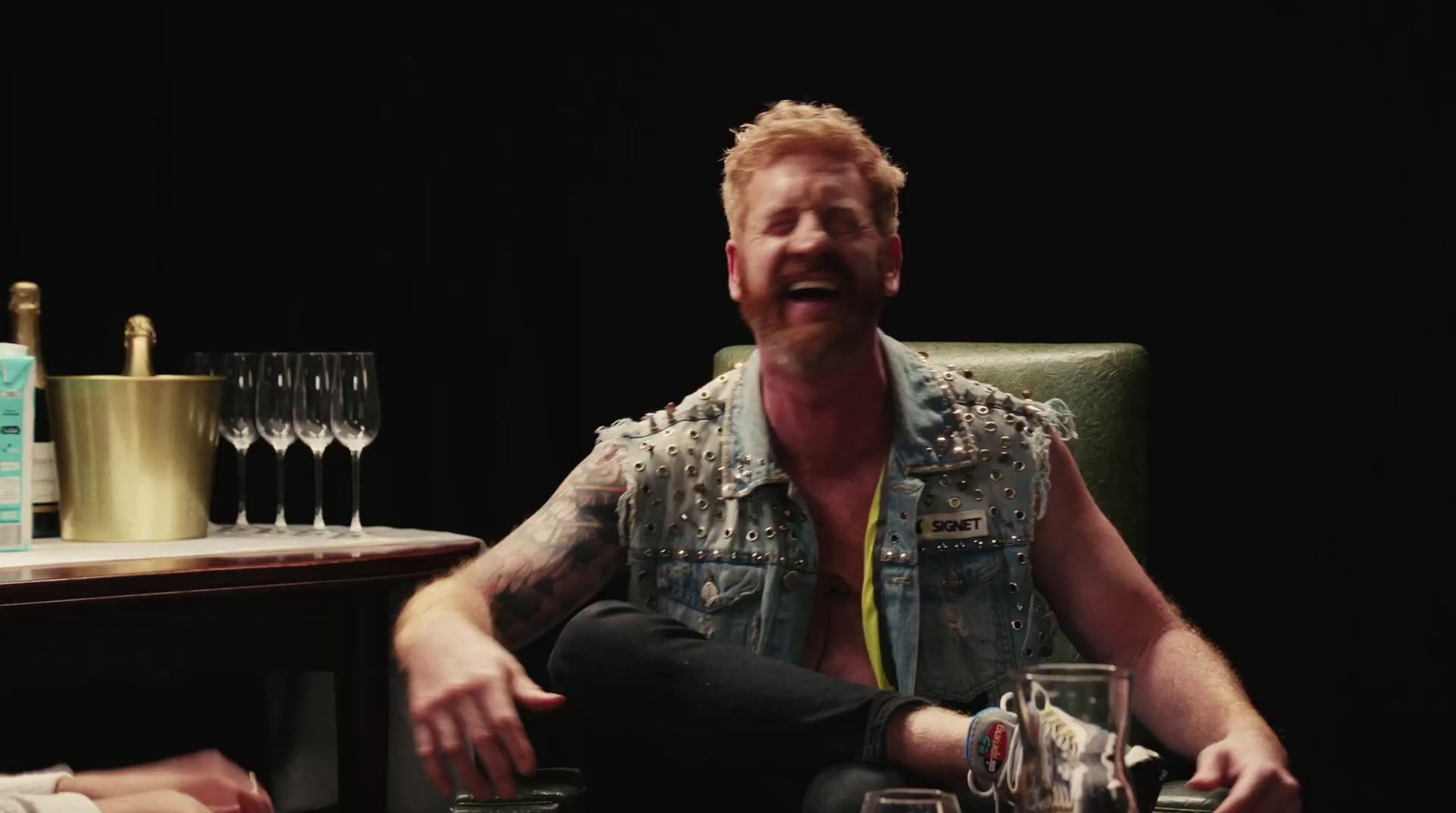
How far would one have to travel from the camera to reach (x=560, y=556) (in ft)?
7.67

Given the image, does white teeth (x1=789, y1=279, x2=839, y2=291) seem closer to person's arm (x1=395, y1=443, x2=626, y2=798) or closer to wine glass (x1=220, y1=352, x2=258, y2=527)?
person's arm (x1=395, y1=443, x2=626, y2=798)

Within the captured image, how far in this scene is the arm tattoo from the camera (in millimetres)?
2287

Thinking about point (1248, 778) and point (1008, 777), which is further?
point (1248, 778)

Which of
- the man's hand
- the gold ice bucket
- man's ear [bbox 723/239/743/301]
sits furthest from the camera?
the gold ice bucket

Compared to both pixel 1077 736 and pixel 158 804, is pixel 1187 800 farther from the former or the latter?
pixel 158 804

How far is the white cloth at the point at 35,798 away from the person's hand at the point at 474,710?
0.31 metres

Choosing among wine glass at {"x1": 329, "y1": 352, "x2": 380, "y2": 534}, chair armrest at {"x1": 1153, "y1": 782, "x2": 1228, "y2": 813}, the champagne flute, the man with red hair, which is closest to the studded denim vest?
the man with red hair

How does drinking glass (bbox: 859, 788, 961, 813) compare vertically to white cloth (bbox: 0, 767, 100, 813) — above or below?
above

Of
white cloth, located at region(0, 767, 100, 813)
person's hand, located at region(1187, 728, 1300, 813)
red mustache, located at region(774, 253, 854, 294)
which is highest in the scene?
red mustache, located at region(774, 253, 854, 294)

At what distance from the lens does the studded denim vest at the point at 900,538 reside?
2277mm

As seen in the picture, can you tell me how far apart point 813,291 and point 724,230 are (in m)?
1.04

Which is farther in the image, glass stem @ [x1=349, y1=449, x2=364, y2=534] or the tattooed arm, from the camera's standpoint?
glass stem @ [x1=349, y1=449, x2=364, y2=534]

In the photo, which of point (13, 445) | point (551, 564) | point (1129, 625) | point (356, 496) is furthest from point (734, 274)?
point (13, 445)

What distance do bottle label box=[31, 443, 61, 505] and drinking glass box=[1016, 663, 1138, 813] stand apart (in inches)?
74.4
